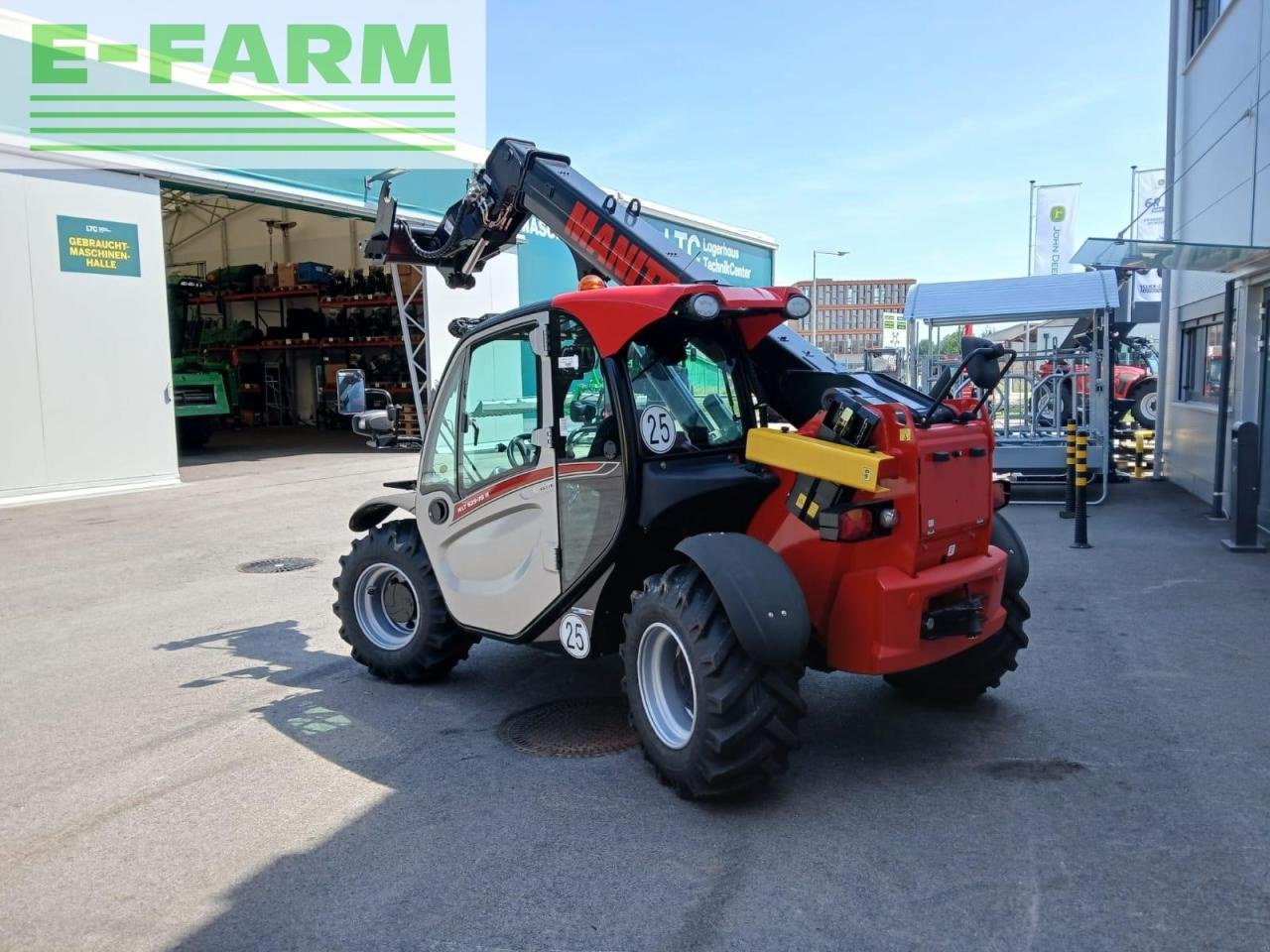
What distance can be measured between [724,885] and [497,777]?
135 cm

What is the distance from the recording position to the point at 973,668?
496 centimetres

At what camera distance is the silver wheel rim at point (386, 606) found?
5770 millimetres

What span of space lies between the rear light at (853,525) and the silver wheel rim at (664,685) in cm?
87

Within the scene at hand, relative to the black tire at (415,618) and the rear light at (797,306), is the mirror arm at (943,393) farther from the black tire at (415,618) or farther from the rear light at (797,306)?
the black tire at (415,618)

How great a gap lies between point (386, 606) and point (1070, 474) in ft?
29.8

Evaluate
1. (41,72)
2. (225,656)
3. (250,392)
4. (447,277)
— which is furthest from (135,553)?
(250,392)

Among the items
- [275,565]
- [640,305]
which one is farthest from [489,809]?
[275,565]

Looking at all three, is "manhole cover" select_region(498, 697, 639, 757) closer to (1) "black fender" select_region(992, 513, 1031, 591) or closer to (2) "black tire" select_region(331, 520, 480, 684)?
(2) "black tire" select_region(331, 520, 480, 684)

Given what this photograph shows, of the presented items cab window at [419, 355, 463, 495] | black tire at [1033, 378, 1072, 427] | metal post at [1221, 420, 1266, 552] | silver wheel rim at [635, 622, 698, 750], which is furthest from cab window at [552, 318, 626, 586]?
black tire at [1033, 378, 1072, 427]

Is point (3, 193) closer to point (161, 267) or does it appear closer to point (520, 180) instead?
point (161, 267)

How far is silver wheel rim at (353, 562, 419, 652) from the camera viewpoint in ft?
18.9

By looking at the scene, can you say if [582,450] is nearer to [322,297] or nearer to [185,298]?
[322,297]

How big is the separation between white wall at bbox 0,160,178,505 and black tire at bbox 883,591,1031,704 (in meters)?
12.6

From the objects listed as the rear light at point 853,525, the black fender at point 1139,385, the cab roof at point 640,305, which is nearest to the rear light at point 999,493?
the rear light at point 853,525
